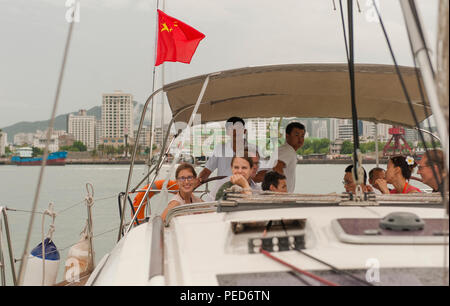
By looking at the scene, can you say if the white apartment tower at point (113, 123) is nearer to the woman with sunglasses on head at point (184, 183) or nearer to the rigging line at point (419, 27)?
the woman with sunglasses on head at point (184, 183)

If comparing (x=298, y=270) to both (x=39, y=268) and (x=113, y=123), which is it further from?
(x=113, y=123)

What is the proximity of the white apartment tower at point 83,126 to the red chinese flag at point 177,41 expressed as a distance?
14457cm

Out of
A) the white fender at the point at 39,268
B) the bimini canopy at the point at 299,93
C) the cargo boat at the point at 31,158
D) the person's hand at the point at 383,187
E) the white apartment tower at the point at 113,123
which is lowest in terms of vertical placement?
the white fender at the point at 39,268

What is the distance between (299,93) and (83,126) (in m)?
154

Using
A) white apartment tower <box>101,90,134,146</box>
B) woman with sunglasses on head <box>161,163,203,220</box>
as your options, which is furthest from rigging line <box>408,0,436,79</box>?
white apartment tower <box>101,90,134,146</box>

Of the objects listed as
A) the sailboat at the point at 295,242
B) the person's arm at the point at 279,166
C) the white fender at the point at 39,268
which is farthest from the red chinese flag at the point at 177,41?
the sailboat at the point at 295,242

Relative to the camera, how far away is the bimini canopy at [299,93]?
405 centimetres

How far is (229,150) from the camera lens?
183 inches

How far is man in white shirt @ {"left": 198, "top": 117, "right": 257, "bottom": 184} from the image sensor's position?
4.45m

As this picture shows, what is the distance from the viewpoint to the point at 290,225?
2.14 m

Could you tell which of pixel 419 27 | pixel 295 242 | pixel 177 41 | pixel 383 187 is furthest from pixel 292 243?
pixel 177 41

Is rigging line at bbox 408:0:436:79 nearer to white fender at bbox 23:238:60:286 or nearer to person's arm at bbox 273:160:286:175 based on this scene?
person's arm at bbox 273:160:286:175

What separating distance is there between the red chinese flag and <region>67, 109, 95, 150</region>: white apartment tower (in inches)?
5692
